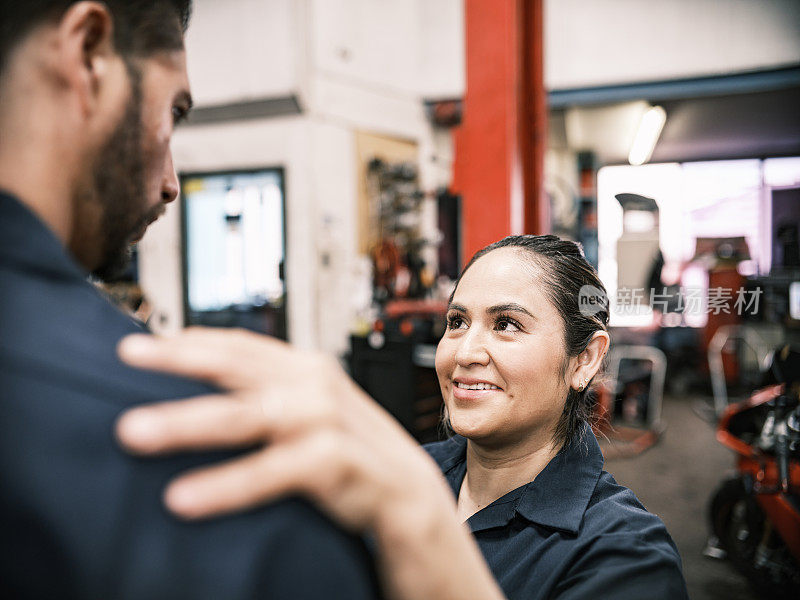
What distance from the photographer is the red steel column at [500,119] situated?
1966 millimetres

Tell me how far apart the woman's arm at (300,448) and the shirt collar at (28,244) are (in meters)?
0.09

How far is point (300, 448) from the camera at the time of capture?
1.13 feet

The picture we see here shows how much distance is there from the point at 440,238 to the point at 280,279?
1988mm

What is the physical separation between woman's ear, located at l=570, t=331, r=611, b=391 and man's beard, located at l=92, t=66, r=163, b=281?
3.37 ft

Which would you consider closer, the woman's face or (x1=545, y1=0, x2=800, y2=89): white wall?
the woman's face

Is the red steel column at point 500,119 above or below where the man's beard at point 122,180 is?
above

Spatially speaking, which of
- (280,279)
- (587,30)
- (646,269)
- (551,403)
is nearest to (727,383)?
(587,30)

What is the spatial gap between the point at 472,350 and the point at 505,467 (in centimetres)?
28

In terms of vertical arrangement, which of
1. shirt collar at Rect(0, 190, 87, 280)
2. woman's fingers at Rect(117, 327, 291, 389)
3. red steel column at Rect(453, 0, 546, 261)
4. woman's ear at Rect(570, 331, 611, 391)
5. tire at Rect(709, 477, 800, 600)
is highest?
red steel column at Rect(453, 0, 546, 261)

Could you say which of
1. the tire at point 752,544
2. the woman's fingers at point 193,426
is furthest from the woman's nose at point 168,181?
the tire at point 752,544

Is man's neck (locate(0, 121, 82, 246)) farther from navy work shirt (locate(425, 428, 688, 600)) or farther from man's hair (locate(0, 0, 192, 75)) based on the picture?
navy work shirt (locate(425, 428, 688, 600))

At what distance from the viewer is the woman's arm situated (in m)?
0.33

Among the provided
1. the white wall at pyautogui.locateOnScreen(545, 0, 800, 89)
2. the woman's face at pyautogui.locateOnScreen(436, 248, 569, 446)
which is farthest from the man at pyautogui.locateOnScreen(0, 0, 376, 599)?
the white wall at pyautogui.locateOnScreen(545, 0, 800, 89)
